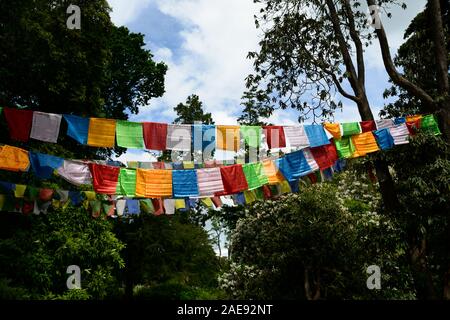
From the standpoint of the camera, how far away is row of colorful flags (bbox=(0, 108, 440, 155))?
769cm

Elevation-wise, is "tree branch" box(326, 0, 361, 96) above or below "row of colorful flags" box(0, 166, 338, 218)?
above

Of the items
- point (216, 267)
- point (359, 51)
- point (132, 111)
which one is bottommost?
point (216, 267)

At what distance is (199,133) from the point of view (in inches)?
333

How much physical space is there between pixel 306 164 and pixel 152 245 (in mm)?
14235

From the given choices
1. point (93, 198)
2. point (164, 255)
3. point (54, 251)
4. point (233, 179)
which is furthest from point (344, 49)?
point (164, 255)


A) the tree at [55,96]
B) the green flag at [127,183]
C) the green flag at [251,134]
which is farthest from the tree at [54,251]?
the green flag at [251,134]

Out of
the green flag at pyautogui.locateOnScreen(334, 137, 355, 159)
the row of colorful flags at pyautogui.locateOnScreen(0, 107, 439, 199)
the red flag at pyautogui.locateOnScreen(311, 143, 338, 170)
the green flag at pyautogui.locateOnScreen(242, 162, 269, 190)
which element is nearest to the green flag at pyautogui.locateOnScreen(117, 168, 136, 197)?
the row of colorful flags at pyautogui.locateOnScreen(0, 107, 439, 199)

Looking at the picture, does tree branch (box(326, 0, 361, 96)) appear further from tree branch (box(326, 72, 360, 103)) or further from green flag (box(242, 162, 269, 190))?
green flag (box(242, 162, 269, 190))

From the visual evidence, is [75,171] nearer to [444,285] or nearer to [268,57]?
[268,57]

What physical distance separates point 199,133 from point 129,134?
125 centimetres

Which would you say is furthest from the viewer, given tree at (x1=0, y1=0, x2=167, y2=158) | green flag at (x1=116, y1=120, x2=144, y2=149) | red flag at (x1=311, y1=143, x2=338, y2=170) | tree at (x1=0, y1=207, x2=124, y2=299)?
tree at (x1=0, y1=0, x2=167, y2=158)

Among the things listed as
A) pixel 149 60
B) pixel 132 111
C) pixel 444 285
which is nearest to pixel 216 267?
pixel 132 111

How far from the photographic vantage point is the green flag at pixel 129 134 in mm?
8133

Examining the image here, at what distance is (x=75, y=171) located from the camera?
8.17m
